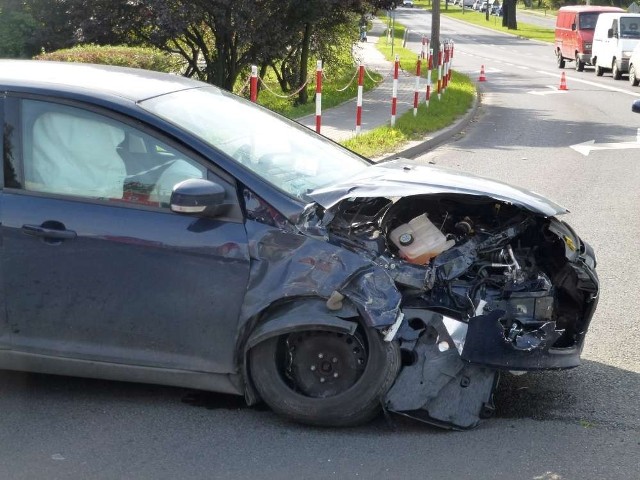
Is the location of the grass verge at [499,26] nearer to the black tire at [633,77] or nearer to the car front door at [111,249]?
the black tire at [633,77]

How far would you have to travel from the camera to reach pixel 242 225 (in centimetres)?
459

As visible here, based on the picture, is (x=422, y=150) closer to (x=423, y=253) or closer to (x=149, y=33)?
(x=149, y=33)

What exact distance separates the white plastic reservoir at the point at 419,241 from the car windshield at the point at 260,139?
0.48 m

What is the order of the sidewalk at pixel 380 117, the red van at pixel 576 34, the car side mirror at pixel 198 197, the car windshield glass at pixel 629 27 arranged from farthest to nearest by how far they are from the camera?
the red van at pixel 576 34 → the car windshield glass at pixel 629 27 → the sidewalk at pixel 380 117 → the car side mirror at pixel 198 197

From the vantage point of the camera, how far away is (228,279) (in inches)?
179

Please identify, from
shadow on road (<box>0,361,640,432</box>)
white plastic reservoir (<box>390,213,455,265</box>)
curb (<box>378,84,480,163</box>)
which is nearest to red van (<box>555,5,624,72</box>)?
curb (<box>378,84,480,163</box>)

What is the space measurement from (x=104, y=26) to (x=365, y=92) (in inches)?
275

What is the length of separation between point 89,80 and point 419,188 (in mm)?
1773

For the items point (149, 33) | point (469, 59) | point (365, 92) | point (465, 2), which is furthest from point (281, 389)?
point (465, 2)

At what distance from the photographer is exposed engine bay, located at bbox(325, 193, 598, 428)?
4.57 m

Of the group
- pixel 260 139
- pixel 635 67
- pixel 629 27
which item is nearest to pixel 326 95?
pixel 635 67

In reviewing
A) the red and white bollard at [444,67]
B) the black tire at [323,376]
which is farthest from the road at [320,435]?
the red and white bollard at [444,67]

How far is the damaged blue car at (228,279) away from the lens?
14.9ft

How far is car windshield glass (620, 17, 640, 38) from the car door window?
2944cm
